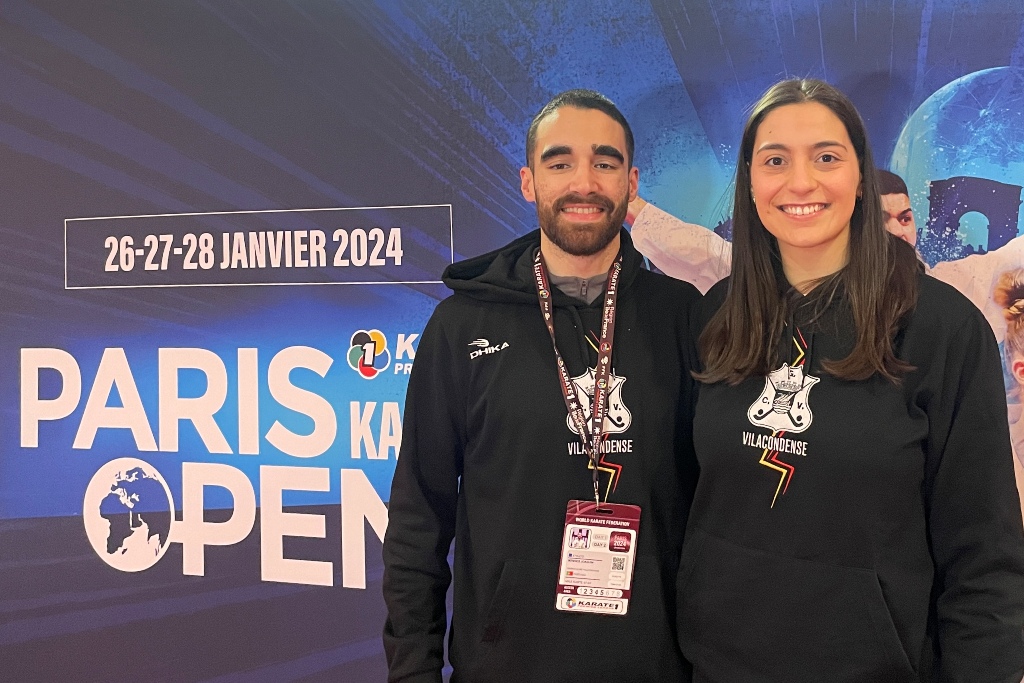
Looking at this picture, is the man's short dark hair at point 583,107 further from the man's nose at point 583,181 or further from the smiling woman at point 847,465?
the smiling woman at point 847,465

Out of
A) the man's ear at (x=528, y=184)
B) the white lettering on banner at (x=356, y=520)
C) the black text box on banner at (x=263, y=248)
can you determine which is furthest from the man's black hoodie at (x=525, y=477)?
the white lettering on banner at (x=356, y=520)

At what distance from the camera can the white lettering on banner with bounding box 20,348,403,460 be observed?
236 centimetres

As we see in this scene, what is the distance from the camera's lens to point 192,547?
2484 mm

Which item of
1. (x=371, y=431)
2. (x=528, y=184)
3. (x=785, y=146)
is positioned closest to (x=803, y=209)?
(x=785, y=146)

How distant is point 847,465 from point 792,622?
0.27 meters

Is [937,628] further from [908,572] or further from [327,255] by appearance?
[327,255]

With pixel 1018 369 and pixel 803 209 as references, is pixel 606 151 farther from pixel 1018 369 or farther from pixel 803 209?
pixel 1018 369

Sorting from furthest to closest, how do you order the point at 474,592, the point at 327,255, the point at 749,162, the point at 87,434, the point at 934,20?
the point at 87,434 < the point at 327,255 < the point at 934,20 < the point at 474,592 < the point at 749,162

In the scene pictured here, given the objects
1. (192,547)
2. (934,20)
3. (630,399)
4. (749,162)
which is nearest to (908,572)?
(630,399)

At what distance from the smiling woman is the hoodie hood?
0.31 meters

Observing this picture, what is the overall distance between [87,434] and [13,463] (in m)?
0.28

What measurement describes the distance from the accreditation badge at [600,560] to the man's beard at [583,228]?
482 millimetres

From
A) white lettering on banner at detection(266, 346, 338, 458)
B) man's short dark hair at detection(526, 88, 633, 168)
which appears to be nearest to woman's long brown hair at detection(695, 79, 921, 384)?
man's short dark hair at detection(526, 88, 633, 168)

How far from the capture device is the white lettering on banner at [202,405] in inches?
92.8
